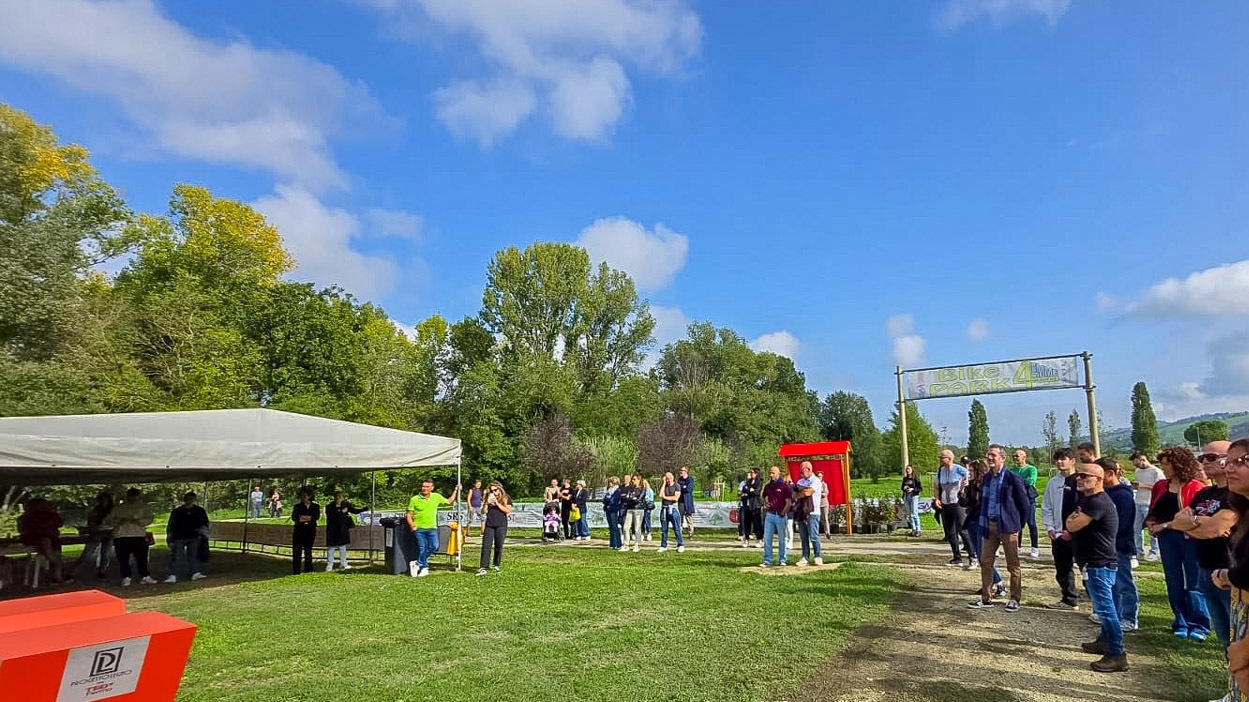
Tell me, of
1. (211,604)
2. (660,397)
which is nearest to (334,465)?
(211,604)

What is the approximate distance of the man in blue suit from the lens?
25.9ft

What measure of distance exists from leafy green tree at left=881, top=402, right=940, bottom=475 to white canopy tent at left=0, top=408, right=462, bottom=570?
132 feet

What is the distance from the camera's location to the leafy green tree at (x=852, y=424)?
66838mm

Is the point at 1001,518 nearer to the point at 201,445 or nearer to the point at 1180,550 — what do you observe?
the point at 1180,550

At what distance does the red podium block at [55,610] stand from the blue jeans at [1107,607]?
6.60 m

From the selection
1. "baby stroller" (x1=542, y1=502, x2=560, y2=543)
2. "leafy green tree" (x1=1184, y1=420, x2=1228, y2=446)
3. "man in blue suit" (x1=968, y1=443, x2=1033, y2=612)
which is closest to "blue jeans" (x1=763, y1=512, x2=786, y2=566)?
"man in blue suit" (x1=968, y1=443, x2=1033, y2=612)

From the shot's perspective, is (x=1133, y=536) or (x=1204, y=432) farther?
(x=1204, y=432)

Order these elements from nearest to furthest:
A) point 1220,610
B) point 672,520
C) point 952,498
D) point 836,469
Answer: point 1220,610, point 952,498, point 672,520, point 836,469

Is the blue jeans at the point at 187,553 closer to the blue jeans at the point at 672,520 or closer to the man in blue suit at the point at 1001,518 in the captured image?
the blue jeans at the point at 672,520

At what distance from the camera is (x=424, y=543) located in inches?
505

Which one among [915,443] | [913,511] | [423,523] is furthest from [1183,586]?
[915,443]

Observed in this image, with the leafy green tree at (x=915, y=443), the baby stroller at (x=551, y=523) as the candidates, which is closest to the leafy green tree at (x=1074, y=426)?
the leafy green tree at (x=915, y=443)

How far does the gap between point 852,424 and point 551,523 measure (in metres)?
63.5

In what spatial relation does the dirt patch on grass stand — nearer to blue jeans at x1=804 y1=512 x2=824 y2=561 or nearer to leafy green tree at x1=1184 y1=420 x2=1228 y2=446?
blue jeans at x1=804 y1=512 x2=824 y2=561
